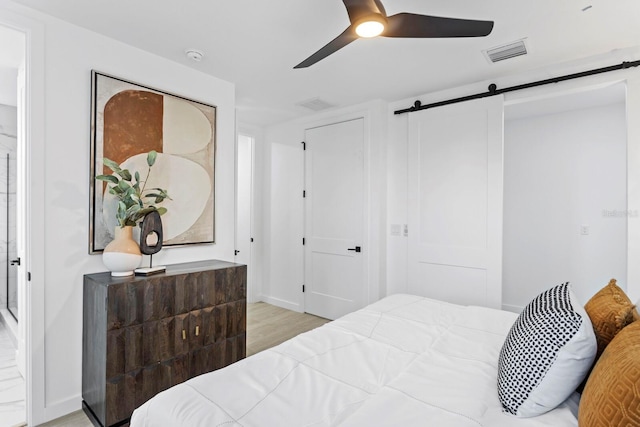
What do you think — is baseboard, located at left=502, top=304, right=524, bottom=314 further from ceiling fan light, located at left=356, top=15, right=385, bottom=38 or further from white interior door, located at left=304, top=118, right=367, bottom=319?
ceiling fan light, located at left=356, top=15, right=385, bottom=38

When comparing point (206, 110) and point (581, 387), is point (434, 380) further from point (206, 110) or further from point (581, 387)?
point (206, 110)

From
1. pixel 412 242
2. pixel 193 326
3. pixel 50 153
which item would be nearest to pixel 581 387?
pixel 193 326

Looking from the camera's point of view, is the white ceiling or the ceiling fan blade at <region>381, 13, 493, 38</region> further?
the white ceiling

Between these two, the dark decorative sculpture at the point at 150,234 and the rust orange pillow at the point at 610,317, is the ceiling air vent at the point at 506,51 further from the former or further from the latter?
the dark decorative sculpture at the point at 150,234

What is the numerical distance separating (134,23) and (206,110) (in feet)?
2.96

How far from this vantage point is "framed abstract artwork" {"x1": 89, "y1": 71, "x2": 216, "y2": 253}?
7.75ft

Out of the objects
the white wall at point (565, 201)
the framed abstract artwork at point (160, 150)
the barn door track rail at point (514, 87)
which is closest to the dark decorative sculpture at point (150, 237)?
the framed abstract artwork at point (160, 150)

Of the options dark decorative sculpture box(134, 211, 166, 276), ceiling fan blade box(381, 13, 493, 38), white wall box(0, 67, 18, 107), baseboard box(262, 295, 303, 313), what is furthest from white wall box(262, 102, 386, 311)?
white wall box(0, 67, 18, 107)

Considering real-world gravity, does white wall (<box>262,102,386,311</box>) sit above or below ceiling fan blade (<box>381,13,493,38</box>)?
below

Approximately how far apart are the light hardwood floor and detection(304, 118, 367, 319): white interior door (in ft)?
0.78

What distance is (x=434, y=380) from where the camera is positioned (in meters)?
1.30

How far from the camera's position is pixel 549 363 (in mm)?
1088

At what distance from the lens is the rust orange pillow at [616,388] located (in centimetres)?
77

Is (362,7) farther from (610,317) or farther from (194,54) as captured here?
(194,54)
